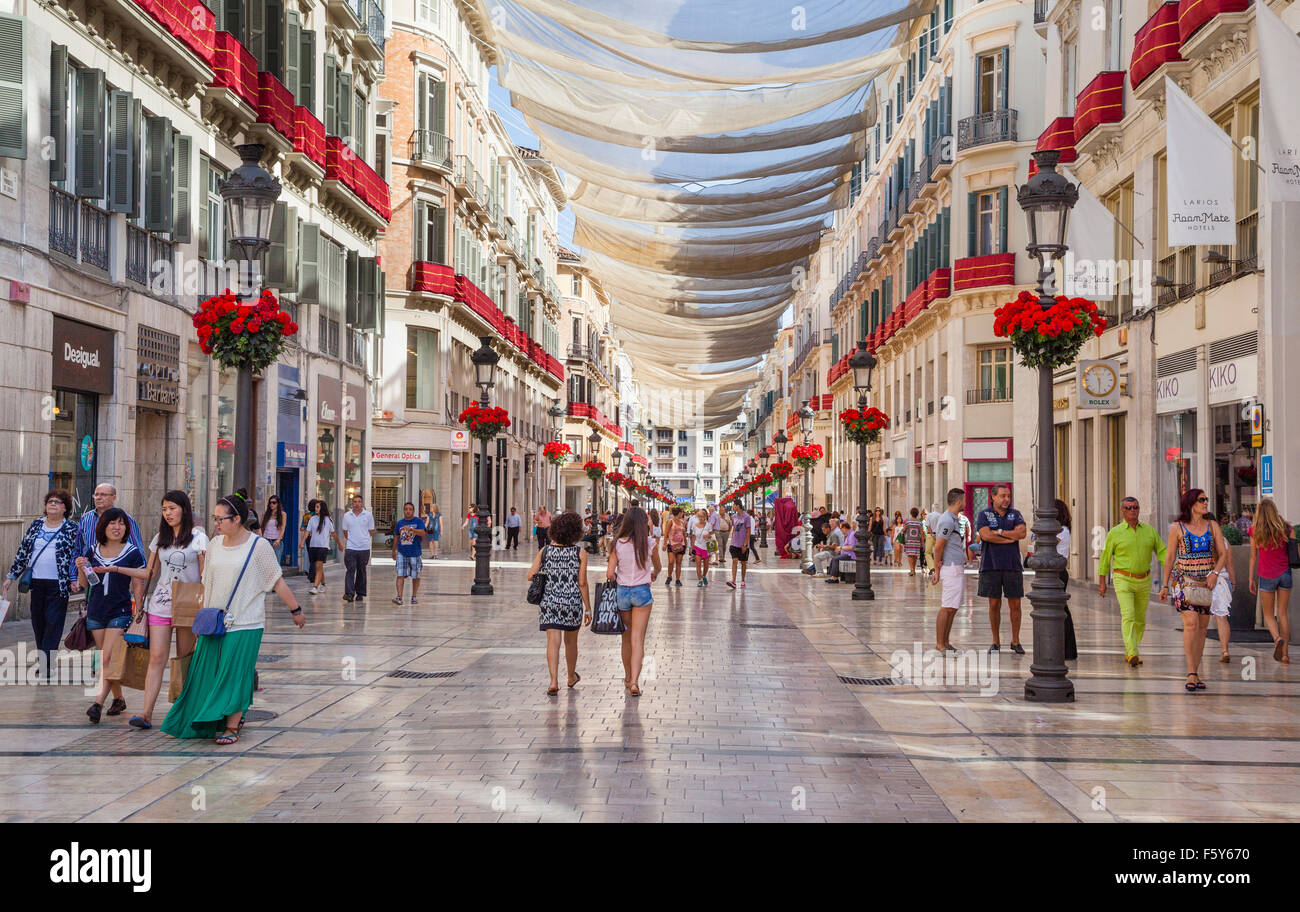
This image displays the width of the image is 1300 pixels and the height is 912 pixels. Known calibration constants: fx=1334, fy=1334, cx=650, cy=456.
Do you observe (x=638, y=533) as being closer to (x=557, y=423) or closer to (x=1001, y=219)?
(x=1001, y=219)

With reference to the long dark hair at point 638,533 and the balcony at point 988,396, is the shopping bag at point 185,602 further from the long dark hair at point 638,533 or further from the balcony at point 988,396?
the balcony at point 988,396

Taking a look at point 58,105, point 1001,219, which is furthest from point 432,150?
point 58,105

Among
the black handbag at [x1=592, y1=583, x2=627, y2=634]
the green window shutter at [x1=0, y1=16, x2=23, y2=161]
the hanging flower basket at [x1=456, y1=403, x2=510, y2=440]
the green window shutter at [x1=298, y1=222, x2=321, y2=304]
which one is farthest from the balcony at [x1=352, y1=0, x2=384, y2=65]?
the black handbag at [x1=592, y1=583, x2=627, y2=634]

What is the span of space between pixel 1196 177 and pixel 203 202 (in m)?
15.3

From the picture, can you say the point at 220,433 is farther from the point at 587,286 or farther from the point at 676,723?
the point at 587,286

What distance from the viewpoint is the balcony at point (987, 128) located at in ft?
115

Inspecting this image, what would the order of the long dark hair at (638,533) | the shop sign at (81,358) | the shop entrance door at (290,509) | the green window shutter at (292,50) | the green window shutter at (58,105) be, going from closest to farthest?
the long dark hair at (638,533)
the green window shutter at (58,105)
the shop sign at (81,358)
the green window shutter at (292,50)
the shop entrance door at (290,509)

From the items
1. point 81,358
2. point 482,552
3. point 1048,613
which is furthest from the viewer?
point 482,552

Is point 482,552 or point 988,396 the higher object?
point 988,396

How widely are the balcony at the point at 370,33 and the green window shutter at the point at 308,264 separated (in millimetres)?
6170

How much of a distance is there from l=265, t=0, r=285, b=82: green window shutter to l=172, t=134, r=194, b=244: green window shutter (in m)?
5.28

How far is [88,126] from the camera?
17391mm

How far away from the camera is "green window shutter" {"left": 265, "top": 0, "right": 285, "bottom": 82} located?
2605cm

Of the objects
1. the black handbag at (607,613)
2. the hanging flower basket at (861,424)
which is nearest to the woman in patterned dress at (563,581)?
the black handbag at (607,613)
